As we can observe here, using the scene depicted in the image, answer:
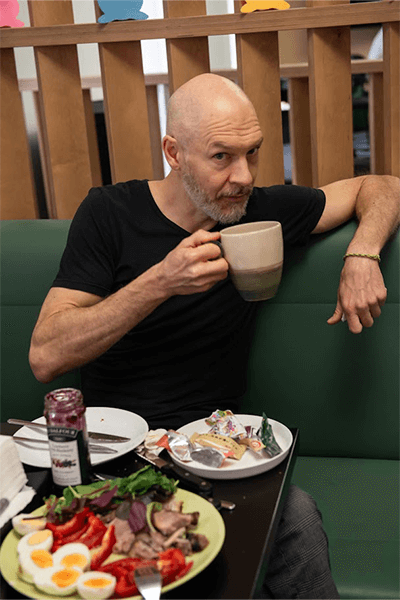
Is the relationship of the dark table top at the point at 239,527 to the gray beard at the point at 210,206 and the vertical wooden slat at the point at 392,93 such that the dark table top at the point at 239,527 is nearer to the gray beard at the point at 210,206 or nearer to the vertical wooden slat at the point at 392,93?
the gray beard at the point at 210,206

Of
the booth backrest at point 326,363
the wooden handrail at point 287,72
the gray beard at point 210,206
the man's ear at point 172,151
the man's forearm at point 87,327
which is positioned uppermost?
the wooden handrail at point 287,72

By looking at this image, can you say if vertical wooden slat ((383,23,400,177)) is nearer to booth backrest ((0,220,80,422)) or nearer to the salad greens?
booth backrest ((0,220,80,422))

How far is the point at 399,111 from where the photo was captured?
6.32 ft

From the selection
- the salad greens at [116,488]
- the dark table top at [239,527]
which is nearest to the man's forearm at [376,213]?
the dark table top at [239,527]

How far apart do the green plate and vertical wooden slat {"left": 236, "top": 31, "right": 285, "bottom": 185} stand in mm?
1244

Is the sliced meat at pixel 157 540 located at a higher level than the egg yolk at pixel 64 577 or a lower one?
higher

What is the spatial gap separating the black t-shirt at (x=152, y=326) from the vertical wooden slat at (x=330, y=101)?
51 centimetres

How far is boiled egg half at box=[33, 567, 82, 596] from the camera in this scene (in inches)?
32.1

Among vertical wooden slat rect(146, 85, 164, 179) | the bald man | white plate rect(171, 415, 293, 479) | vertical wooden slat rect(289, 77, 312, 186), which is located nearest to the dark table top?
white plate rect(171, 415, 293, 479)

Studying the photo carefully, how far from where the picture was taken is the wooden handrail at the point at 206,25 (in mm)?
1833

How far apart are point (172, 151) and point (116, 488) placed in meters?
0.87

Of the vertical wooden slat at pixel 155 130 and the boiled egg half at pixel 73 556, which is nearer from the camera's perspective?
the boiled egg half at pixel 73 556

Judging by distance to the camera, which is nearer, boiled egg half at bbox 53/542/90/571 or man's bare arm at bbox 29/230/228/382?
boiled egg half at bbox 53/542/90/571

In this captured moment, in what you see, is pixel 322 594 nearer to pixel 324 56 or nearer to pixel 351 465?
pixel 351 465
